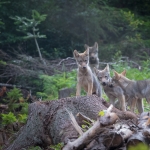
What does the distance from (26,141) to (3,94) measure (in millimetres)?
7872

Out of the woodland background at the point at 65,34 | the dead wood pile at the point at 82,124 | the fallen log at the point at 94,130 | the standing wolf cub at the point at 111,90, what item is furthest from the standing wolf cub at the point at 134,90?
the woodland background at the point at 65,34

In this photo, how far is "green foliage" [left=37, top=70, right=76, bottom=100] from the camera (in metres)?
15.5

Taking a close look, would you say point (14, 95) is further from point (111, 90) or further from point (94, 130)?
Answer: point (94, 130)

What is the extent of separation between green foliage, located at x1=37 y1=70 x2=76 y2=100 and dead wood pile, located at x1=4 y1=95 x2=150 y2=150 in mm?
5854

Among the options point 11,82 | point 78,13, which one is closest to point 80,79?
point 11,82

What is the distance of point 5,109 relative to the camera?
15398 millimetres

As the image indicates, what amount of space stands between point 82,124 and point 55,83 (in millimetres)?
8291

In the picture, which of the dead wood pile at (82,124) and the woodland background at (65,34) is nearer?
the dead wood pile at (82,124)

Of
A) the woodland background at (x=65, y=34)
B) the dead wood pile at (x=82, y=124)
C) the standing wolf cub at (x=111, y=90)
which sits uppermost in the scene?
the woodland background at (x=65, y=34)

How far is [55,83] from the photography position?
16219 millimetres

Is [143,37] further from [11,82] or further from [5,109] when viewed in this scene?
[5,109]

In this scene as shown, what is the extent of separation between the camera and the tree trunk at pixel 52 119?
838cm

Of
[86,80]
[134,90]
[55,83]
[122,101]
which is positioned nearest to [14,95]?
[55,83]

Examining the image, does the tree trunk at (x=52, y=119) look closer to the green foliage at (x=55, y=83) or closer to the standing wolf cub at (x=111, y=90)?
the standing wolf cub at (x=111, y=90)
